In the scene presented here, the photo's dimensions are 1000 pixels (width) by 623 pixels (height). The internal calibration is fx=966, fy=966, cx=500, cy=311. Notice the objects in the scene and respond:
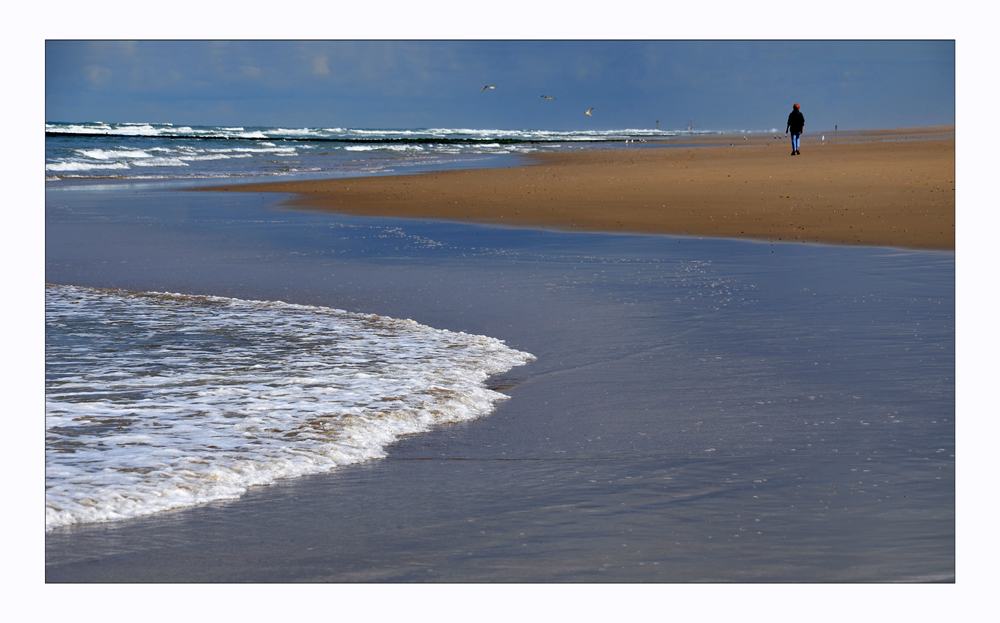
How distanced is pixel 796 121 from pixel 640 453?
907 inches

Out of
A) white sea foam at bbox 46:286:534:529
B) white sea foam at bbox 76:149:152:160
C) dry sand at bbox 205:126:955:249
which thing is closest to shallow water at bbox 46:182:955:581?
white sea foam at bbox 46:286:534:529

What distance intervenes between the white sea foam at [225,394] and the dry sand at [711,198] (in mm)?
6679

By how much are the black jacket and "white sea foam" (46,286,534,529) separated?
20205 millimetres

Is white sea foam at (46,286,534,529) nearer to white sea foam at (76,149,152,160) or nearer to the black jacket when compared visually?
the black jacket

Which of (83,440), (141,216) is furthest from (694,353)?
(141,216)

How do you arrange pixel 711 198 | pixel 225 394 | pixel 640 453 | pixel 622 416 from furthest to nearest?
pixel 711 198 < pixel 225 394 < pixel 622 416 < pixel 640 453

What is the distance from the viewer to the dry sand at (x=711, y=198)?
41.1 ft

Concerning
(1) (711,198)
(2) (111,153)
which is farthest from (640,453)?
(2) (111,153)

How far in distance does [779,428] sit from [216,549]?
8.77ft

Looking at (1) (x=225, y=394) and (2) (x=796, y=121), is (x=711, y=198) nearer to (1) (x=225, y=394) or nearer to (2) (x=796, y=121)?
(2) (x=796, y=121)

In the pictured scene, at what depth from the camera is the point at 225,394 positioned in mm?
5367

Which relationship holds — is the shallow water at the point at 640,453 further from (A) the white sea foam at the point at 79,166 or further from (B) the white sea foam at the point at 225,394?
(A) the white sea foam at the point at 79,166

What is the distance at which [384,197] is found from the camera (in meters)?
19.2

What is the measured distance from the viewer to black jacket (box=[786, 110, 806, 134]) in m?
25.2
